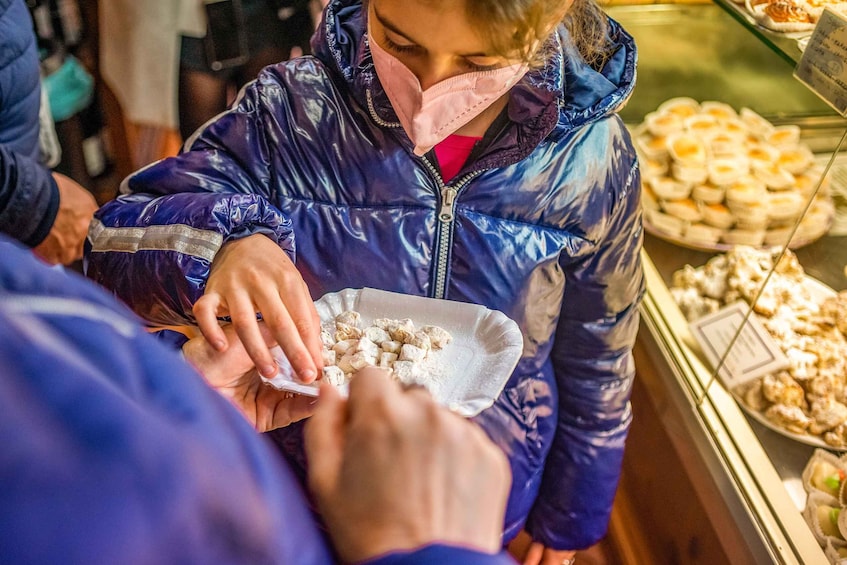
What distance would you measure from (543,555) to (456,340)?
617mm

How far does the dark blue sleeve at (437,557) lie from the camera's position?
0.42 m

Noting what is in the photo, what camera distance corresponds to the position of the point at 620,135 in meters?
1.19

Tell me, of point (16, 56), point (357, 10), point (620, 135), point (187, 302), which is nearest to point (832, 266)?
point (620, 135)

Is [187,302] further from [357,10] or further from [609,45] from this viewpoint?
[609,45]

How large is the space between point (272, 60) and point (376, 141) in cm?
178

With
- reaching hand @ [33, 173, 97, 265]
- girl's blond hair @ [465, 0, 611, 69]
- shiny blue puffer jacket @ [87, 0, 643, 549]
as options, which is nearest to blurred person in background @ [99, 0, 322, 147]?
reaching hand @ [33, 173, 97, 265]

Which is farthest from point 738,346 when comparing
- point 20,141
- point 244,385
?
point 20,141

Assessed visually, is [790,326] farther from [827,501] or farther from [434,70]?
[434,70]

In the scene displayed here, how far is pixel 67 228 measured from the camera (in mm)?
1769

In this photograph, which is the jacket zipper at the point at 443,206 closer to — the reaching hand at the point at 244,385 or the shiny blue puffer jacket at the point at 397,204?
the shiny blue puffer jacket at the point at 397,204

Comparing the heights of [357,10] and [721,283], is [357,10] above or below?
above

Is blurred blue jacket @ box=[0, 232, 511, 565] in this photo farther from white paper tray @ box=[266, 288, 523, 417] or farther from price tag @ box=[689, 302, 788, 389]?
price tag @ box=[689, 302, 788, 389]

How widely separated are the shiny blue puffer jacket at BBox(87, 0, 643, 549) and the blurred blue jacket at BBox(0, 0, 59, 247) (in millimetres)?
534

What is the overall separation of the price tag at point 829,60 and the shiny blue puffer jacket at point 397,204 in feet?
1.21
